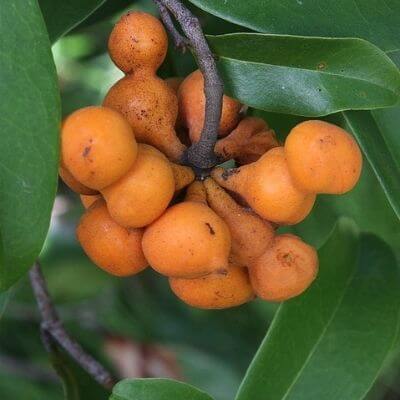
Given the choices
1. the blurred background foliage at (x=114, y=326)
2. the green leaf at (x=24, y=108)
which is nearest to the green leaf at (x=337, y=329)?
the green leaf at (x=24, y=108)

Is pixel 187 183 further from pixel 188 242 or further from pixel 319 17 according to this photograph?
pixel 319 17

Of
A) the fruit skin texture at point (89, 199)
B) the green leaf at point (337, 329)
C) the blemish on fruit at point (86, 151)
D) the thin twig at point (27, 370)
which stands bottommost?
the thin twig at point (27, 370)

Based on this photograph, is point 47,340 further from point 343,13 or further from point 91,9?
point 343,13

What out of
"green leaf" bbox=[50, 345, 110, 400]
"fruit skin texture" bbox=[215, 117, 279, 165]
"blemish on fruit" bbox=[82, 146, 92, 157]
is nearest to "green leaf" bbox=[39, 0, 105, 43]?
"fruit skin texture" bbox=[215, 117, 279, 165]

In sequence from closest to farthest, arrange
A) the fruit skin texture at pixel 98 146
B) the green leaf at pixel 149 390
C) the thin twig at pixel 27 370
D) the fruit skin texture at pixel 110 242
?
the fruit skin texture at pixel 98 146 → the fruit skin texture at pixel 110 242 → the green leaf at pixel 149 390 → the thin twig at pixel 27 370

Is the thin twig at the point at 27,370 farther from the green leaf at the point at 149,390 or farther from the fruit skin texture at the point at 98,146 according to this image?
the fruit skin texture at the point at 98,146

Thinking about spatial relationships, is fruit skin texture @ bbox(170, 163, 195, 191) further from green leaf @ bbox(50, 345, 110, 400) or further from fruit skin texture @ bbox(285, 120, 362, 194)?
green leaf @ bbox(50, 345, 110, 400)
